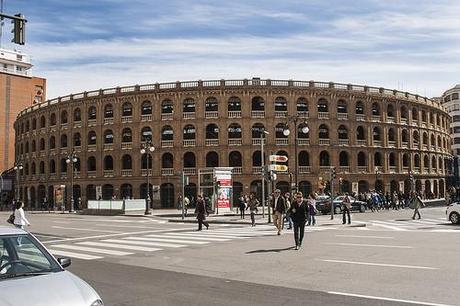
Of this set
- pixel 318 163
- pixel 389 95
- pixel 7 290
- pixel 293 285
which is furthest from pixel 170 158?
pixel 7 290

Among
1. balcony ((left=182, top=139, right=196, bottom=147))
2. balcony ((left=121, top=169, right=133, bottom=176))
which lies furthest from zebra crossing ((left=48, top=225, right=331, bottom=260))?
balcony ((left=121, top=169, right=133, bottom=176))

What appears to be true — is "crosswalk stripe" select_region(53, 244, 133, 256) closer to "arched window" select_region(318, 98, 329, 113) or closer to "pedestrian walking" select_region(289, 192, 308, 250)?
"pedestrian walking" select_region(289, 192, 308, 250)

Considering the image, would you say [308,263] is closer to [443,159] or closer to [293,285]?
[293,285]

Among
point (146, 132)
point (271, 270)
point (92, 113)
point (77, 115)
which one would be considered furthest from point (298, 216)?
point (77, 115)

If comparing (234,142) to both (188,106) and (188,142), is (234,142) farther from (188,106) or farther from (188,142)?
(188,106)

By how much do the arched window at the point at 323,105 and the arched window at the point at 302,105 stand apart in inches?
70.0

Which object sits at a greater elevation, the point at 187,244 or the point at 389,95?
the point at 389,95

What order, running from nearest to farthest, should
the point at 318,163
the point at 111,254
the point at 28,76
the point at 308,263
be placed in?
the point at 308,263 → the point at 111,254 → the point at 318,163 → the point at 28,76

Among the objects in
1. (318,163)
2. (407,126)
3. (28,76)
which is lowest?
(318,163)

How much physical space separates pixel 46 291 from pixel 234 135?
173 ft

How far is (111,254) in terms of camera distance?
48.9ft

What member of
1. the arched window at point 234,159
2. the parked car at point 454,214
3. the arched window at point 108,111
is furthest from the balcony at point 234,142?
the parked car at point 454,214

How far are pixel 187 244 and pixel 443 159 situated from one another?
6436cm

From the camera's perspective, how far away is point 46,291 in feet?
15.5
